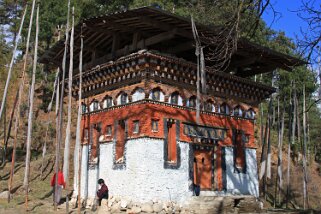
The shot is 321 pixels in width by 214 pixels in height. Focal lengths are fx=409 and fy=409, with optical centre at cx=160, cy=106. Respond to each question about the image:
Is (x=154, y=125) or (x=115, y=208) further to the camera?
(x=154, y=125)

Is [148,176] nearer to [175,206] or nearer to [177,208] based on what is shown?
[175,206]

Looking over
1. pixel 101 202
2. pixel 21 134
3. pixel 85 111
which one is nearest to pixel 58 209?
pixel 101 202

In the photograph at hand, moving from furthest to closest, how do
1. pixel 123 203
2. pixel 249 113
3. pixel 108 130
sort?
pixel 249 113
pixel 108 130
pixel 123 203

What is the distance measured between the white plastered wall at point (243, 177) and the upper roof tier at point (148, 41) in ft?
12.2

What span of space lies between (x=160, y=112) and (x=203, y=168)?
2842 millimetres

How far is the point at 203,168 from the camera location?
14906 millimetres

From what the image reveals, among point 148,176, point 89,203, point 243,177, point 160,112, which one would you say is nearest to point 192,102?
point 160,112

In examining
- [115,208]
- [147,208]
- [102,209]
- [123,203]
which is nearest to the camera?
[147,208]

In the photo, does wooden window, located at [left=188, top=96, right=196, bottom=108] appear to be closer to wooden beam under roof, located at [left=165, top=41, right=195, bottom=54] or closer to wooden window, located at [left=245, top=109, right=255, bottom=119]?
wooden beam under roof, located at [left=165, top=41, right=195, bottom=54]

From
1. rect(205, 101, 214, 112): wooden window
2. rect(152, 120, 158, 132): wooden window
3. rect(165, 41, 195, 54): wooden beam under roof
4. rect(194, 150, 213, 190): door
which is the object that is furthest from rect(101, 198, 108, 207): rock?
rect(165, 41, 195, 54): wooden beam under roof

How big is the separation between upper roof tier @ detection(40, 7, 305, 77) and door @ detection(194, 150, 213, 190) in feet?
12.8

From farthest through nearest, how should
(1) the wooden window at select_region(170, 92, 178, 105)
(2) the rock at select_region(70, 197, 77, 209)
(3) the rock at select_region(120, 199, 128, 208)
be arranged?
(2) the rock at select_region(70, 197, 77, 209)
(1) the wooden window at select_region(170, 92, 178, 105)
(3) the rock at select_region(120, 199, 128, 208)

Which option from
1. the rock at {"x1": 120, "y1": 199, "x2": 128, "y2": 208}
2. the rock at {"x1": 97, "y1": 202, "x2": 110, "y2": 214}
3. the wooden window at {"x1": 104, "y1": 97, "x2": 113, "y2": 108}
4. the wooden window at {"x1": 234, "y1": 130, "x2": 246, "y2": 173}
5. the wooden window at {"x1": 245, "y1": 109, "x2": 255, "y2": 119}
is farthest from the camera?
the wooden window at {"x1": 245, "y1": 109, "x2": 255, "y2": 119}

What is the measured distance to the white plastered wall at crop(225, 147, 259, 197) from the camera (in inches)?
610
